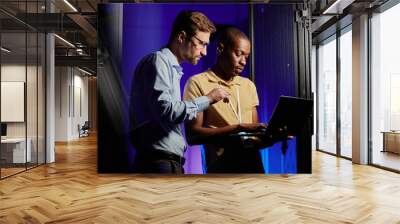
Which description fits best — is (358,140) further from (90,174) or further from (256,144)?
(90,174)

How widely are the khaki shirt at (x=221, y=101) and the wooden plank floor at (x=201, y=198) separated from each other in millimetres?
995

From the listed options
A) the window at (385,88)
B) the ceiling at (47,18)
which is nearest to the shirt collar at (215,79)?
the ceiling at (47,18)

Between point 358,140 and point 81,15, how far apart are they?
6.53 meters

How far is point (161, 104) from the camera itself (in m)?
6.18

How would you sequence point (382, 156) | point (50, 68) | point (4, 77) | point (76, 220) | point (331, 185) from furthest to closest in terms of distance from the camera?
1. point (50, 68)
2. point (382, 156)
3. point (4, 77)
4. point (331, 185)
5. point (76, 220)

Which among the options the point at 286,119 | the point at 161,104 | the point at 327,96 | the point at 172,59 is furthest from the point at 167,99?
the point at 327,96

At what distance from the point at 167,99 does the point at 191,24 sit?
135 centimetres

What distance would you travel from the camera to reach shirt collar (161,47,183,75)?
20.7 ft

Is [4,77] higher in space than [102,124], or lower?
higher

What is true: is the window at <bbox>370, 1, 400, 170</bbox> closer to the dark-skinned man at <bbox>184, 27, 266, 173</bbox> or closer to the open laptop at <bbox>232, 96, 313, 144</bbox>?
the open laptop at <bbox>232, 96, 313, 144</bbox>

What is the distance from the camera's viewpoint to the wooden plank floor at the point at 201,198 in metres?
4.00

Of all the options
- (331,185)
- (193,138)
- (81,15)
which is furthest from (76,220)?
(81,15)

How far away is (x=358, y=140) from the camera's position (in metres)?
8.21

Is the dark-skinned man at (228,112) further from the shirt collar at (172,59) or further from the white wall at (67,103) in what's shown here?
the white wall at (67,103)
